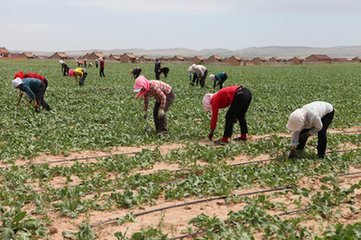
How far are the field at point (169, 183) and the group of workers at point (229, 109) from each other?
382 millimetres

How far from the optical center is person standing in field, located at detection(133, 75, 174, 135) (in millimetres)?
9734

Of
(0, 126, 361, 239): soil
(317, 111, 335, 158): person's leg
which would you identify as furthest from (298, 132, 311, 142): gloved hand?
(0, 126, 361, 239): soil

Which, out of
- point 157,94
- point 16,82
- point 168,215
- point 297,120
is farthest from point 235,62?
point 168,215

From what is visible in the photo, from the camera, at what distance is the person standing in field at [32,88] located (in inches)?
472

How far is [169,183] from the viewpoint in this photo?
6.96 metres

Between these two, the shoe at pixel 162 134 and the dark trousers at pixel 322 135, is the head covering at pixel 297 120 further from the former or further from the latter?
the shoe at pixel 162 134

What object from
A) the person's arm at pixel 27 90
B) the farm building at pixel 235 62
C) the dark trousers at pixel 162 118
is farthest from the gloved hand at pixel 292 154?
the farm building at pixel 235 62

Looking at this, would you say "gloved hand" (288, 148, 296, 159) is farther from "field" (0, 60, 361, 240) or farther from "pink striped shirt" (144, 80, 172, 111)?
"pink striped shirt" (144, 80, 172, 111)

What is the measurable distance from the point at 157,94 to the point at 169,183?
11.7 ft

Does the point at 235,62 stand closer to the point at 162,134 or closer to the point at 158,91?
the point at 162,134

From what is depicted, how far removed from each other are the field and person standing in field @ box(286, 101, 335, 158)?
31 cm

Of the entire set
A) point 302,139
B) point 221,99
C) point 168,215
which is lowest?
point 168,215

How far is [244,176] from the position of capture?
7.20 meters

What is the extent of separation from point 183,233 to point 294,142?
12.3 feet
